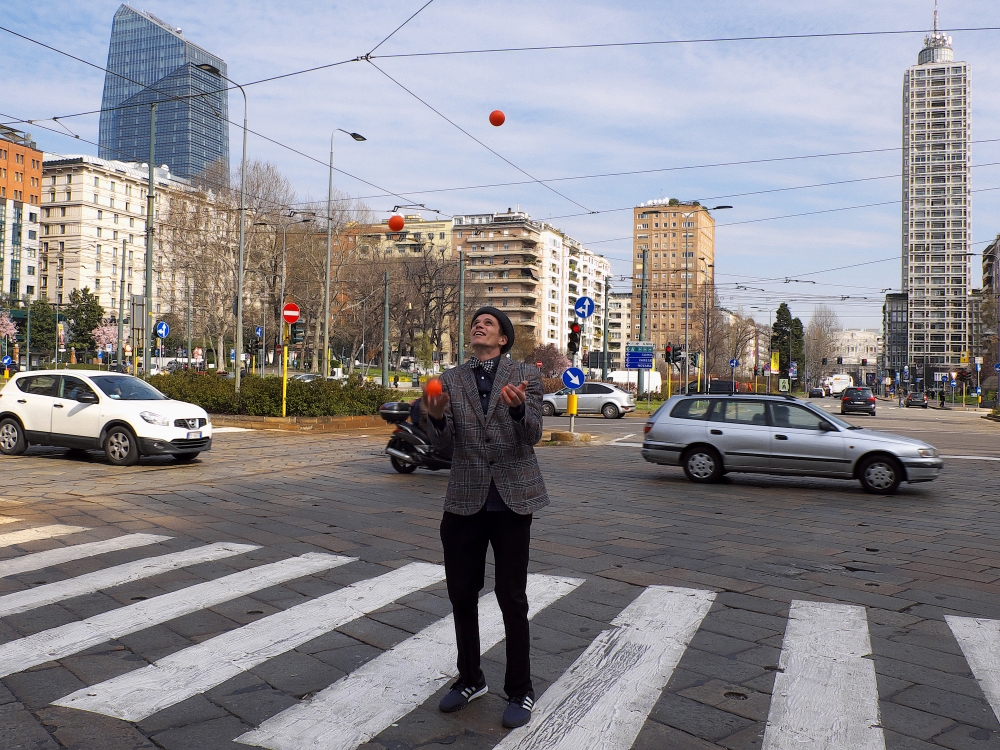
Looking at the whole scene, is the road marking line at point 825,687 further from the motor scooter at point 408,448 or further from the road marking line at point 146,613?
the motor scooter at point 408,448

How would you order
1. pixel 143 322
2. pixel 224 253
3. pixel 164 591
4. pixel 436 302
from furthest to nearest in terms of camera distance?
pixel 436 302 → pixel 224 253 → pixel 143 322 → pixel 164 591

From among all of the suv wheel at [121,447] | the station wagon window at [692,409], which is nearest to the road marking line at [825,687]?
the station wagon window at [692,409]

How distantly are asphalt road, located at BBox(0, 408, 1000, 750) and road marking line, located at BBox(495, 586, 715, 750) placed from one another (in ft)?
0.05

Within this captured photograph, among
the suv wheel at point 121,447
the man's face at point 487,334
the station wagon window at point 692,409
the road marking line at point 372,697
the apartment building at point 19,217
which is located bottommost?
the road marking line at point 372,697

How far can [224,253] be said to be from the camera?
46906mm

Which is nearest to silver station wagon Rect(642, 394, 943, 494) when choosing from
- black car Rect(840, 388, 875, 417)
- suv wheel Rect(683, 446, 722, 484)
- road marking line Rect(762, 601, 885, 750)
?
suv wheel Rect(683, 446, 722, 484)

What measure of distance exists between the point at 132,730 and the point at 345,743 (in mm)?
874

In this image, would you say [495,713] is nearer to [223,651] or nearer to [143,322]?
[223,651]

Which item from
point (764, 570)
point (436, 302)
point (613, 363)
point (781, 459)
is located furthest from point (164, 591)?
point (613, 363)

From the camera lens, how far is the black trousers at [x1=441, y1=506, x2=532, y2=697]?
365cm

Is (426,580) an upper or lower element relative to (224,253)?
lower

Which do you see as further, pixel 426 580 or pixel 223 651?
pixel 426 580

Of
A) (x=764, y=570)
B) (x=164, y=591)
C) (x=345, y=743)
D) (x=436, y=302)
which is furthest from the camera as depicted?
(x=436, y=302)

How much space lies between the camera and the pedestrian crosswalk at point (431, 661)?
352 cm
